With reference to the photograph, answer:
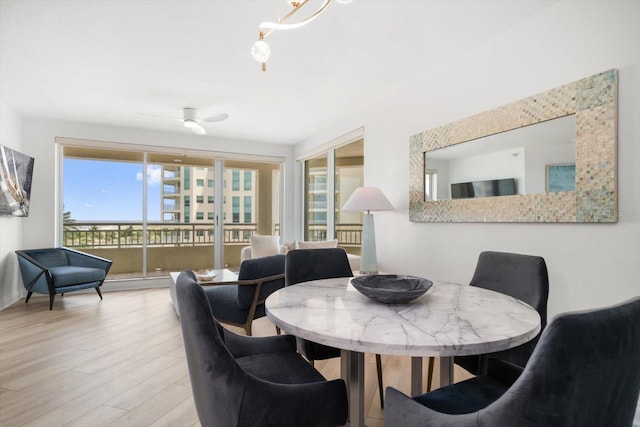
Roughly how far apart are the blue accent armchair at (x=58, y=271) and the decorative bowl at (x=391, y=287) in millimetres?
4140

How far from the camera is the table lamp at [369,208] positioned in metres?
3.30

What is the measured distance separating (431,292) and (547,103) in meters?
1.56

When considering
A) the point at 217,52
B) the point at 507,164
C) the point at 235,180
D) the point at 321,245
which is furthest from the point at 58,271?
the point at 507,164

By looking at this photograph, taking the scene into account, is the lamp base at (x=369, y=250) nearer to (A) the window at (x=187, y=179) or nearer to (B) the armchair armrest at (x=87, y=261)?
(B) the armchair armrest at (x=87, y=261)

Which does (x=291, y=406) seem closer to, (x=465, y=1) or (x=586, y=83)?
(x=586, y=83)

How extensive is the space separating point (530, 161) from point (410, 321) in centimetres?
180

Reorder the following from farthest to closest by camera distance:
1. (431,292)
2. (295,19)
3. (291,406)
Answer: (295,19), (431,292), (291,406)

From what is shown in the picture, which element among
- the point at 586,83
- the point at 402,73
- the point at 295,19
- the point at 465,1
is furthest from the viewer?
the point at 402,73

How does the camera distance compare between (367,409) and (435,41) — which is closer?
(367,409)

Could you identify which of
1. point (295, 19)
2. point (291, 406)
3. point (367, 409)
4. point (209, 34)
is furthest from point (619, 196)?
point (209, 34)

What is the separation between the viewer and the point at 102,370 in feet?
7.82

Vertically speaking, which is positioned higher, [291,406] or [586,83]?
[586,83]

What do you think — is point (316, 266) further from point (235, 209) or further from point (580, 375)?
point (235, 209)

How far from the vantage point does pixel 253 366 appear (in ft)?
4.38
